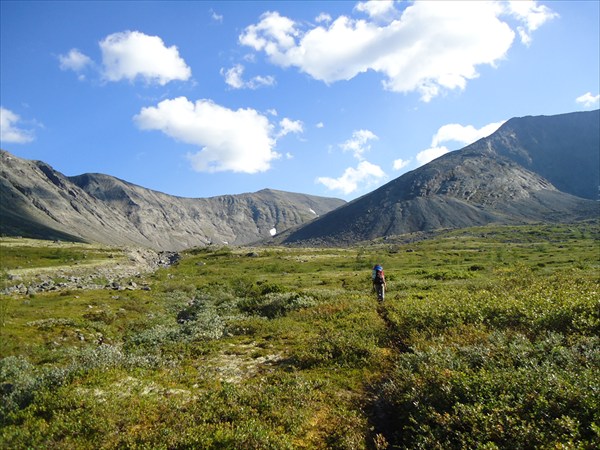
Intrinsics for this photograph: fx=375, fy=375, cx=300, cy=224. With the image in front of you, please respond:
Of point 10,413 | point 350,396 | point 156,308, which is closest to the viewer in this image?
point 10,413

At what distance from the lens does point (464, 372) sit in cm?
1018

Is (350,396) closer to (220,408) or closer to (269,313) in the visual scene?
(220,408)

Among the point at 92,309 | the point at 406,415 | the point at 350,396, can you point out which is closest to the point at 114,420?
the point at 350,396

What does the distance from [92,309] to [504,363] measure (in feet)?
98.1

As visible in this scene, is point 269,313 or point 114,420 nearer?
point 114,420

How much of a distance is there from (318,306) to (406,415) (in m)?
14.9

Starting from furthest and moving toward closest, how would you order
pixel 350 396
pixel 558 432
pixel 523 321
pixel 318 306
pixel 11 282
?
pixel 11 282 → pixel 318 306 → pixel 523 321 → pixel 350 396 → pixel 558 432

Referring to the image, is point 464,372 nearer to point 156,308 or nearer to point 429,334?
point 429,334

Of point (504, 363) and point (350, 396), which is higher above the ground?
point (504, 363)

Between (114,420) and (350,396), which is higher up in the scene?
(114,420)

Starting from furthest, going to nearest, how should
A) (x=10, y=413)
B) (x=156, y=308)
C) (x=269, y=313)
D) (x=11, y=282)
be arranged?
(x=11, y=282), (x=156, y=308), (x=269, y=313), (x=10, y=413)

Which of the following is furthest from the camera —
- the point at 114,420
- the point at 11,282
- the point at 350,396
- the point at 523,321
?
the point at 11,282

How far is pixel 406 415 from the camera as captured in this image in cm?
931

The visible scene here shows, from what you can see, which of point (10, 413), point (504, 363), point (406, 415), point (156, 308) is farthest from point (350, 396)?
point (156, 308)
